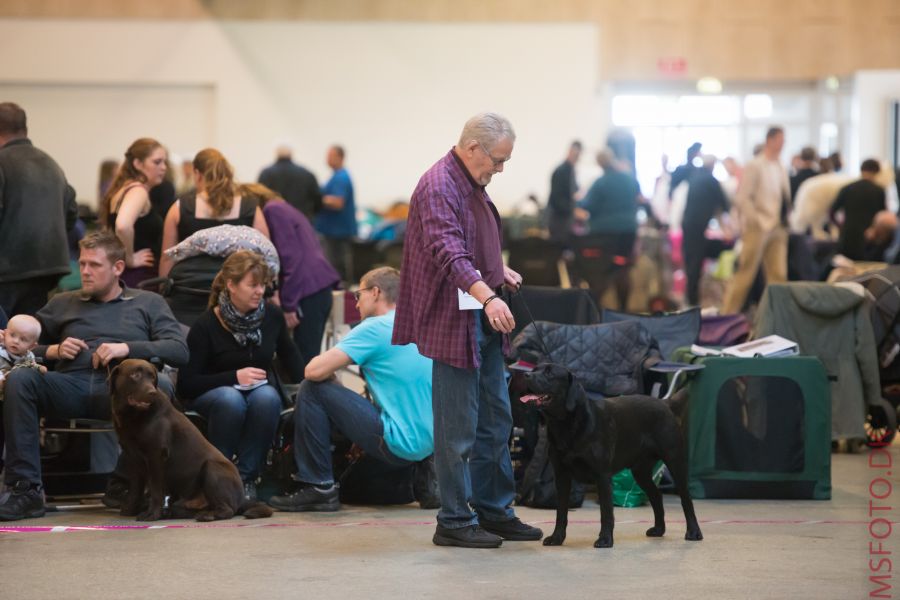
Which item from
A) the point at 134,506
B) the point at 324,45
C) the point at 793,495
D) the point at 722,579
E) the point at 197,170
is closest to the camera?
the point at 722,579

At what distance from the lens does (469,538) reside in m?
4.26

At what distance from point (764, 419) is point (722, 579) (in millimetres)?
1843

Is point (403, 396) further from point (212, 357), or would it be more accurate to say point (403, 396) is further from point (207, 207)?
point (207, 207)

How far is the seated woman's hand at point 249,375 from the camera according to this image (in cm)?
513

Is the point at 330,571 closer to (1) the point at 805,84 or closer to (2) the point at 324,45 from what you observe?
(2) the point at 324,45

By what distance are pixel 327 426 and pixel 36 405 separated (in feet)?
3.40

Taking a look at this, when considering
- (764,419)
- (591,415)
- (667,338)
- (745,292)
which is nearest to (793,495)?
(764,419)

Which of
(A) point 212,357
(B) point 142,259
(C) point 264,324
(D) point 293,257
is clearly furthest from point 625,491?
(B) point 142,259

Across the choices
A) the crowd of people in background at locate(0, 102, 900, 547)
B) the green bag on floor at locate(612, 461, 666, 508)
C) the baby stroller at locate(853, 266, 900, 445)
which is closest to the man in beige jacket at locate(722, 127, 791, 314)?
the baby stroller at locate(853, 266, 900, 445)

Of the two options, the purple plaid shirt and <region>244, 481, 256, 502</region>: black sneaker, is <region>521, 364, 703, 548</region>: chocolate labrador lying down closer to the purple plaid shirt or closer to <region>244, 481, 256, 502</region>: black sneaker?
the purple plaid shirt

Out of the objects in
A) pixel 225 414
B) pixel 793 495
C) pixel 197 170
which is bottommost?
pixel 793 495

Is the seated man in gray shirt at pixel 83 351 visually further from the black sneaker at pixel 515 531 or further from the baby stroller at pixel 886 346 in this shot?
the baby stroller at pixel 886 346

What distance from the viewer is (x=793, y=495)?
5.48 metres

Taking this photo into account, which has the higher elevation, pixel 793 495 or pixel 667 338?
pixel 667 338
